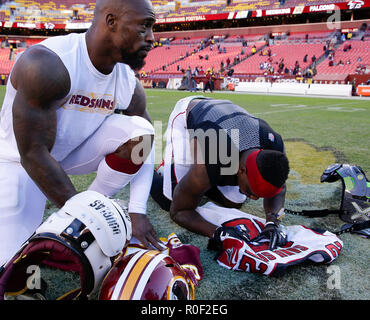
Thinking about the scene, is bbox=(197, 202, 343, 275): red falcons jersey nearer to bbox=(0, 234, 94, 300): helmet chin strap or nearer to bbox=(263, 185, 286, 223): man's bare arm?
bbox=(263, 185, 286, 223): man's bare arm

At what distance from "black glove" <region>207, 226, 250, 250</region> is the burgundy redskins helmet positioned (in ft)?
1.92

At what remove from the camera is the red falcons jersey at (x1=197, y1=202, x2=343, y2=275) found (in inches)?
71.1

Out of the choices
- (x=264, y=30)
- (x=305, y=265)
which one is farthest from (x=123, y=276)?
(x=264, y=30)

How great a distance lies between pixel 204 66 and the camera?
30.4m

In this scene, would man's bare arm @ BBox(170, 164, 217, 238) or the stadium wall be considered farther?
the stadium wall

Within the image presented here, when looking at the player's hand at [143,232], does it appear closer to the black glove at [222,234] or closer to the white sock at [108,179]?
the white sock at [108,179]

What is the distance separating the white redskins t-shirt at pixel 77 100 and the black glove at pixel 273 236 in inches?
49.1

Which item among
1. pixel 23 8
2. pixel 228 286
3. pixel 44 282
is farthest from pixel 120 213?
pixel 23 8

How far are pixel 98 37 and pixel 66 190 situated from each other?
855 millimetres

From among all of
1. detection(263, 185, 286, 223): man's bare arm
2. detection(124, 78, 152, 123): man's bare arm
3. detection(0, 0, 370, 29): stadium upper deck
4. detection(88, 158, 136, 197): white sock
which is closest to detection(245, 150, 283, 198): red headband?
detection(263, 185, 286, 223): man's bare arm

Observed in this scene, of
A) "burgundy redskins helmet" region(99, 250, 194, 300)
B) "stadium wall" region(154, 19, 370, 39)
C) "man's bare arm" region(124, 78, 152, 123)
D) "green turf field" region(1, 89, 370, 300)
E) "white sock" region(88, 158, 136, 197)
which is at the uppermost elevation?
"stadium wall" region(154, 19, 370, 39)

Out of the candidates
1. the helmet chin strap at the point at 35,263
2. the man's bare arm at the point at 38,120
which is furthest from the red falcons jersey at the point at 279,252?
the man's bare arm at the point at 38,120

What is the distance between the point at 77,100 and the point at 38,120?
38 cm

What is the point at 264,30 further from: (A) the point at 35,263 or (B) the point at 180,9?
(A) the point at 35,263
